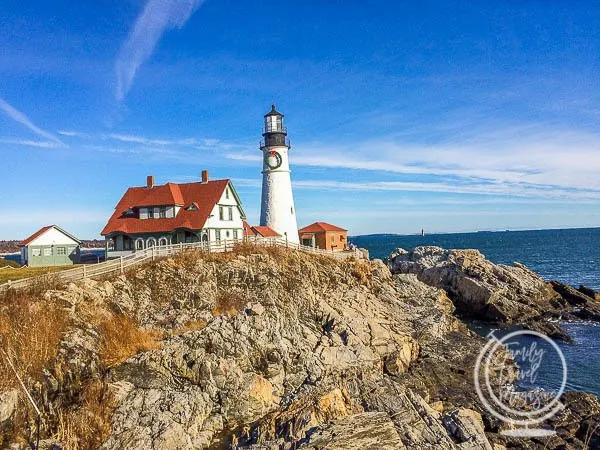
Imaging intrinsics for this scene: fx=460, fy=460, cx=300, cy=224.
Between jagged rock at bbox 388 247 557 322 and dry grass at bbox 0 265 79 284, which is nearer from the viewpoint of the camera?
dry grass at bbox 0 265 79 284

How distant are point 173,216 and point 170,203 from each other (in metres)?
1.01

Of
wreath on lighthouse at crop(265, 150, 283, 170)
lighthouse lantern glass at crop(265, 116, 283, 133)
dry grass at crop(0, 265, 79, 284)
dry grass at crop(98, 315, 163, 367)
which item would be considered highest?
lighthouse lantern glass at crop(265, 116, 283, 133)

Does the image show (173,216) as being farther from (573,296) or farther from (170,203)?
(573,296)

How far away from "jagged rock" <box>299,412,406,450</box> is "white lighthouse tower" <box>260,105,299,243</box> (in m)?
28.9

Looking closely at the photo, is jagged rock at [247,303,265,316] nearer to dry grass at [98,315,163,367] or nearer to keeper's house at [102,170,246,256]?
dry grass at [98,315,163,367]

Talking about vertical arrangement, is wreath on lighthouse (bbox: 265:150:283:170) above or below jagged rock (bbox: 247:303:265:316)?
above

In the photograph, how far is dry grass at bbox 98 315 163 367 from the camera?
16109 millimetres

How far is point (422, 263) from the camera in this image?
50.2m

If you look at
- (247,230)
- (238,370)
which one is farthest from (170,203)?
(238,370)

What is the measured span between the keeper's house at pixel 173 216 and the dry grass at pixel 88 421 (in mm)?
20332

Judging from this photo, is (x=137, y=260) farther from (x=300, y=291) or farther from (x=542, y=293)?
(x=542, y=293)

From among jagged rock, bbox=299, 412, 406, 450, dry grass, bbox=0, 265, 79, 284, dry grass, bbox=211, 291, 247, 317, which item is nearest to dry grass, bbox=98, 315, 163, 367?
→ dry grass, bbox=211, 291, 247, 317

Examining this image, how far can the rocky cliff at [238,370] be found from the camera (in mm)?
12641

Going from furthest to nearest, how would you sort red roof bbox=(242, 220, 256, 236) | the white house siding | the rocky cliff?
red roof bbox=(242, 220, 256, 236) → the white house siding → the rocky cliff
